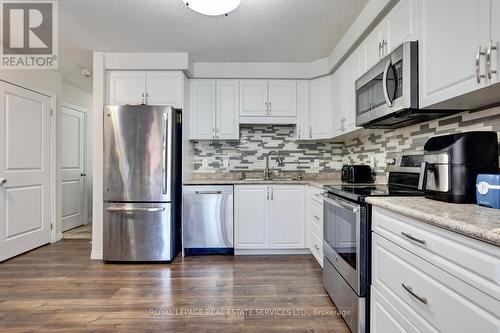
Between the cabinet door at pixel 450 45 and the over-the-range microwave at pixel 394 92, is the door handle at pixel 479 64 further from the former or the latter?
the over-the-range microwave at pixel 394 92

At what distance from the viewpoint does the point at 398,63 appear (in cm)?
175

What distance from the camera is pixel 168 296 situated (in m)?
2.30

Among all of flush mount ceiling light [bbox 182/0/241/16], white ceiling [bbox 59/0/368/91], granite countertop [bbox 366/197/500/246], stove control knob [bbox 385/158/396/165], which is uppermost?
white ceiling [bbox 59/0/368/91]

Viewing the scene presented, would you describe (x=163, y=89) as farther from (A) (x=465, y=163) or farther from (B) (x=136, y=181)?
(A) (x=465, y=163)

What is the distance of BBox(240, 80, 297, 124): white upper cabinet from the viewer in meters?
3.62

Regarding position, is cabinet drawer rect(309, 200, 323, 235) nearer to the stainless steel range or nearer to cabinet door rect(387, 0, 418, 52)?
the stainless steel range

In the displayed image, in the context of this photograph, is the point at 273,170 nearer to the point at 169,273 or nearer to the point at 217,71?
the point at 217,71

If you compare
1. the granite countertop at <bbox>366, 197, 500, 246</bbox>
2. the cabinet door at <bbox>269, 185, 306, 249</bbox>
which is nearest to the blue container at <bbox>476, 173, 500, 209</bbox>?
the granite countertop at <bbox>366, 197, 500, 246</bbox>

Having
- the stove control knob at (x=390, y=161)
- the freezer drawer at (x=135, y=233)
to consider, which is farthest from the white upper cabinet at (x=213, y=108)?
the stove control knob at (x=390, y=161)

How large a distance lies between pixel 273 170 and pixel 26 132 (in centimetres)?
317

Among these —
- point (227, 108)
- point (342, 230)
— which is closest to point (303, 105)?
point (227, 108)

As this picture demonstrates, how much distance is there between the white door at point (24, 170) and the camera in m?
3.18
